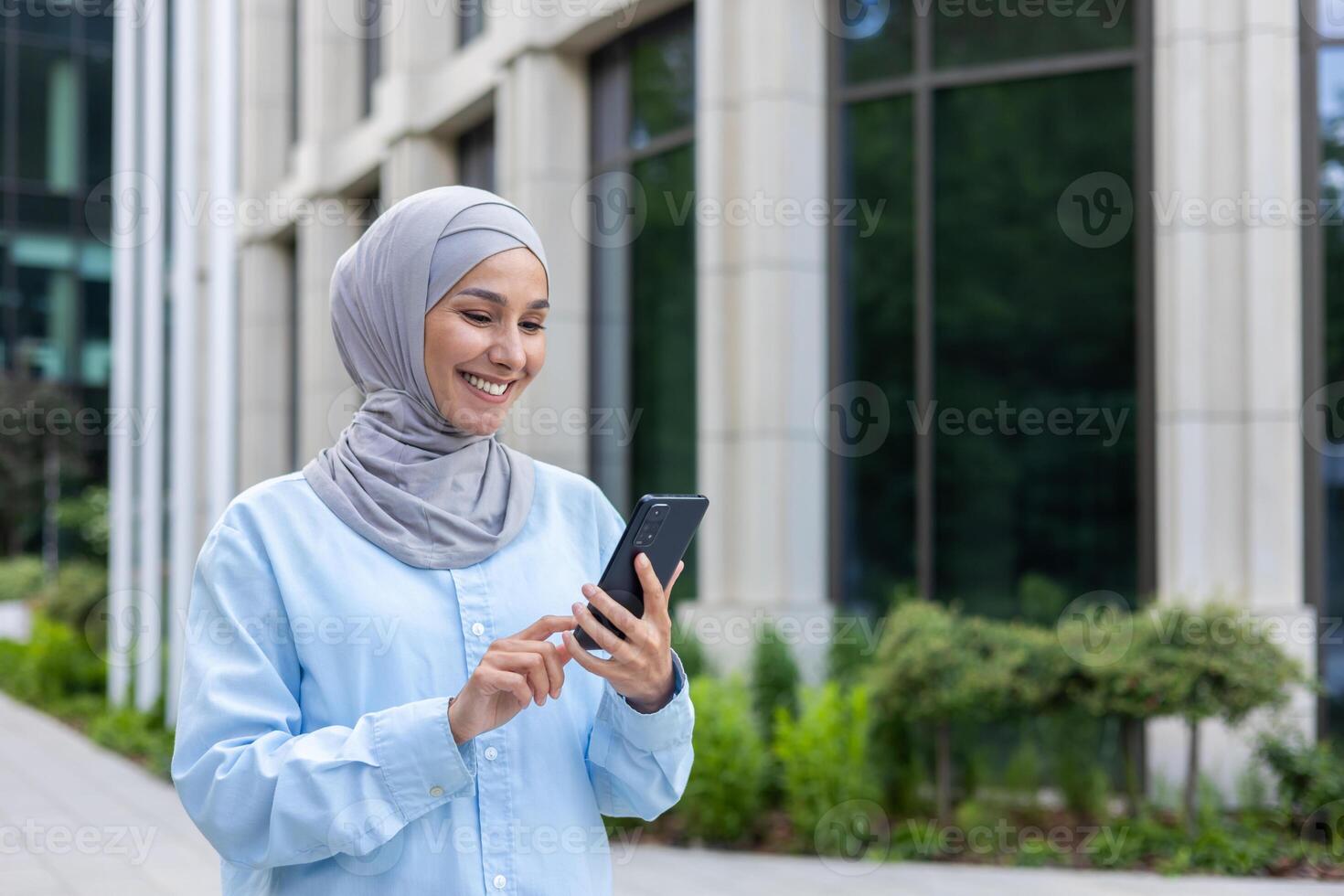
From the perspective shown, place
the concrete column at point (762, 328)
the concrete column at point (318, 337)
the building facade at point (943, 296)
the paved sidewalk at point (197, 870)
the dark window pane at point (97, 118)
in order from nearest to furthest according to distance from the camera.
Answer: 1. the paved sidewalk at point (197, 870)
2. the building facade at point (943, 296)
3. the concrete column at point (762, 328)
4. the concrete column at point (318, 337)
5. the dark window pane at point (97, 118)

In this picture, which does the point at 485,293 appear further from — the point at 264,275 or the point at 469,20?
the point at 264,275

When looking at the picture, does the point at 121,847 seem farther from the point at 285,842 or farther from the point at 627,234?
the point at 285,842

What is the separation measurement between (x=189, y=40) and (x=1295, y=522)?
9052 mm

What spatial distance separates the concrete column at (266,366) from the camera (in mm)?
19969

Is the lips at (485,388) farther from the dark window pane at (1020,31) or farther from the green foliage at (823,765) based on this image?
the dark window pane at (1020,31)

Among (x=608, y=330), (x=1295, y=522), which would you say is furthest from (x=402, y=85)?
(x=1295, y=522)

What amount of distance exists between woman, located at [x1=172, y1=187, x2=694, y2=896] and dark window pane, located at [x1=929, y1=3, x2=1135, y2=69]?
768 centimetres

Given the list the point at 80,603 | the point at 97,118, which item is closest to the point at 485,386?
the point at 80,603

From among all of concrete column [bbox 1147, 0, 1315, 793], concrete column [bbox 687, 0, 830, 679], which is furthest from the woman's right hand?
concrete column [bbox 687, 0, 830, 679]

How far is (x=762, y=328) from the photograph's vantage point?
9.61 meters

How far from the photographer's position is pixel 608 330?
12.4 metres

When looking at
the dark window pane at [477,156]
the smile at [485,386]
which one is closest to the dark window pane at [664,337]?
the dark window pane at [477,156]

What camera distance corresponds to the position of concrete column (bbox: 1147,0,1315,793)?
26.6ft

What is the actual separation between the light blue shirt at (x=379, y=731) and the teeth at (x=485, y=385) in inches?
10.0
